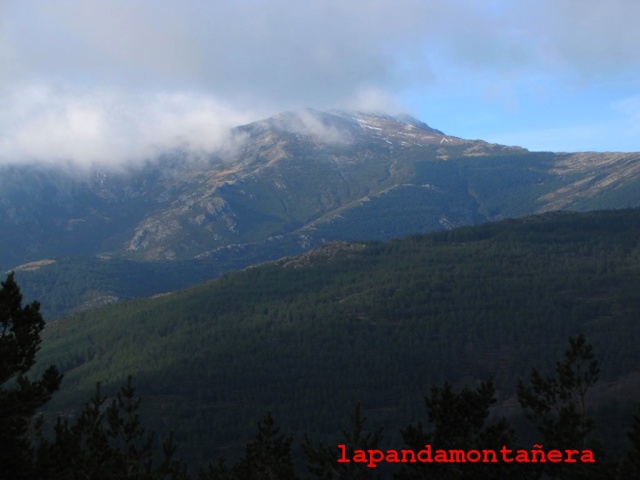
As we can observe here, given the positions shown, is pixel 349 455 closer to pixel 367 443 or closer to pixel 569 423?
pixel 367 443

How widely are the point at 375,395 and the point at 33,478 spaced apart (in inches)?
5958

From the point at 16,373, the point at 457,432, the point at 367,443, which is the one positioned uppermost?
the point at 16,373

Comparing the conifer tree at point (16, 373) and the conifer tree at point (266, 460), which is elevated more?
the conifer tree at point (16, 373)

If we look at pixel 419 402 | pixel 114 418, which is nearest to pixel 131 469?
pixel 114 418

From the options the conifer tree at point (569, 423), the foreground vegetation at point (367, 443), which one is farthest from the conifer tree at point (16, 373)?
the conifer tree at point (569, 423)

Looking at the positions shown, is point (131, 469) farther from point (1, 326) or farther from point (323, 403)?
point (323, 403)

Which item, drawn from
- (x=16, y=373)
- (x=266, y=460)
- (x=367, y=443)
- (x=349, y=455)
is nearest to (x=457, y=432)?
(x=367, y=443)

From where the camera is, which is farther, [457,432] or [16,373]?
[457,432]

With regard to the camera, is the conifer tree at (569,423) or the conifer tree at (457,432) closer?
the conifer tree at (569,423)

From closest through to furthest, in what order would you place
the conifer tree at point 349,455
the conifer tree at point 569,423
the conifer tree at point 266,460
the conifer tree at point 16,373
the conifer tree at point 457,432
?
the conifer tree at point 16,373 < the conifer tree at point 569,423 < the conifer tree at point 349,455 < the conifer tree at point 457,432 < the conifer tree at point 266,460

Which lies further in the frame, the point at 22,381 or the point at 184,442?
the point at 184,442

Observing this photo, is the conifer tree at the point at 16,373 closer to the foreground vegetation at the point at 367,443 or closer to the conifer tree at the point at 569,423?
the foreground vegetation at the point at 367,443

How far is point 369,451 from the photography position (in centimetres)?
5231

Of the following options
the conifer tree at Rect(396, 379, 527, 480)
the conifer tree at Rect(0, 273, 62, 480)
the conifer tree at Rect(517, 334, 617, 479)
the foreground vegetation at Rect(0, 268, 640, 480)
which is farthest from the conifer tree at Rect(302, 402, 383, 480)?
the conifer tree at Rect(0, 273, 62, 480)
